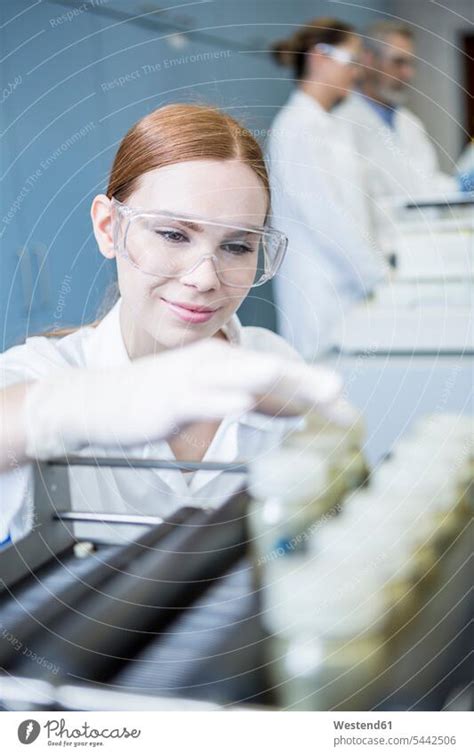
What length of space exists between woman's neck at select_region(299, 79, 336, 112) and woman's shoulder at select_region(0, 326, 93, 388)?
0.23m

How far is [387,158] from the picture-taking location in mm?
670

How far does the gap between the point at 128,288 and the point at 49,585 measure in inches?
8.9

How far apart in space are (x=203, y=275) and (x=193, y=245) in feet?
0.07

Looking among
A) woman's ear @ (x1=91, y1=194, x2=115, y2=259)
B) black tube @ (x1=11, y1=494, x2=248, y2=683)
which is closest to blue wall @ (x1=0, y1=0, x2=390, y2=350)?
woman's ear @ (x1=91, y1=194, x2=115, y2=259)

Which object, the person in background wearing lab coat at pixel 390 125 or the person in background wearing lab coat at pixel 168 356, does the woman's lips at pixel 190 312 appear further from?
the person in background wearing lab coat at pixel 390 125

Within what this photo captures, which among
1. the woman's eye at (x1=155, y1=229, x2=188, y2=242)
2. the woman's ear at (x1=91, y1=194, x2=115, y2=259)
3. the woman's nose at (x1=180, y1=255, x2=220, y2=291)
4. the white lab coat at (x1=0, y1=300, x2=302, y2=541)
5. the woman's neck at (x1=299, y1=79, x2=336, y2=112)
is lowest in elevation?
the white lab coat at (x1=0, y1=300, x2=302, y2=541)

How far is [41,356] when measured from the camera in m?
0.68

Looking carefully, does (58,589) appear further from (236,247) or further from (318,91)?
(318,91)

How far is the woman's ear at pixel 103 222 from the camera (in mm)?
651

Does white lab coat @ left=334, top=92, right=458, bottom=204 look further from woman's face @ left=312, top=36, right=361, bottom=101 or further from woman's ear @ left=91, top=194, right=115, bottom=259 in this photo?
woman's ear @ left=91, top=194, right=115, bottom=259

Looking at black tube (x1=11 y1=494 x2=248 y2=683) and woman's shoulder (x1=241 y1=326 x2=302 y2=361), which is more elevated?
woman's shoulder (x1=241 y1=326 x2=302 y2=361)

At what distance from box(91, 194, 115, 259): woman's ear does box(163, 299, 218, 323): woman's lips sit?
0.18ft

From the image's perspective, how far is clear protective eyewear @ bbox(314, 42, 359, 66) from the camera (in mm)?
663
